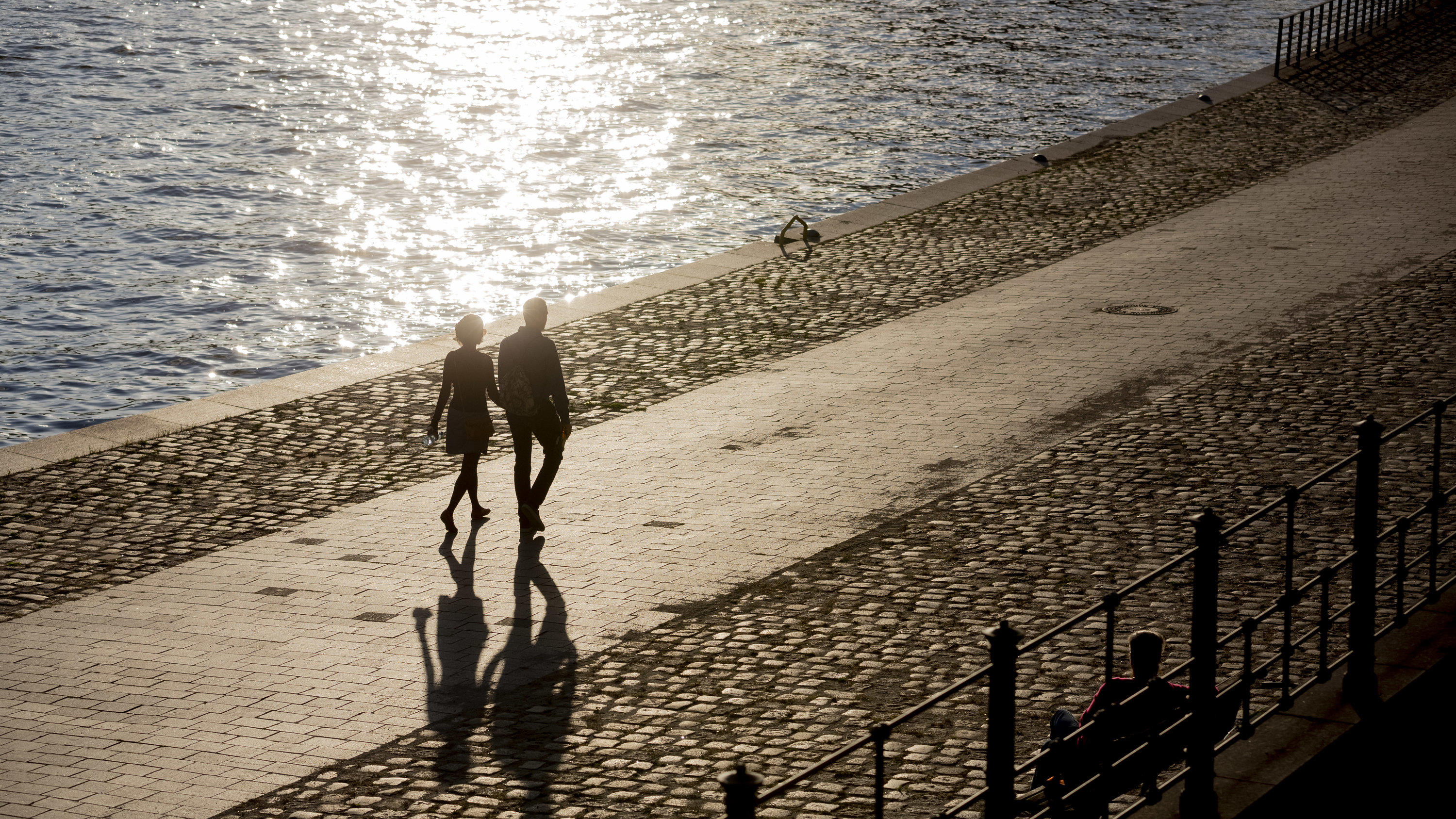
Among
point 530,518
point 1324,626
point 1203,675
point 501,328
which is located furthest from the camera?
point 501,328

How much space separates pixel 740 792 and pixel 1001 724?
1.59 metres

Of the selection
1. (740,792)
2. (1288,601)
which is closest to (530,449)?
(1288,601)

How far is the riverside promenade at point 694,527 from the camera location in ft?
26.8

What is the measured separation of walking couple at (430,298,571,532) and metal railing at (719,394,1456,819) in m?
4.01

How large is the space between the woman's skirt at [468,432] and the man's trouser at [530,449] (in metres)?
0.20

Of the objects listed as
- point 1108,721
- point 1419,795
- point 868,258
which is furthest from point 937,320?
point 1108,721

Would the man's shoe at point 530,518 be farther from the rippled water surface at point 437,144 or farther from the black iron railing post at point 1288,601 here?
the rippled water surface at point 437,144

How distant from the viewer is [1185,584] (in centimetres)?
1002

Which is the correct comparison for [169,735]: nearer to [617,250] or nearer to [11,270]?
[617,250]

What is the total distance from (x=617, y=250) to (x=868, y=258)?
720cm

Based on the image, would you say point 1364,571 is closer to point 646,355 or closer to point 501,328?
point 646,355

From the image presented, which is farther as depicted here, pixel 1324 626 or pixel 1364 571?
pixel 1364 571

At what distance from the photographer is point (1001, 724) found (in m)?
5.31

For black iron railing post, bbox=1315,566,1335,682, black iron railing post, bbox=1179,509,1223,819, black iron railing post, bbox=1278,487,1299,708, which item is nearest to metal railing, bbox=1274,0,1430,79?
black iron railing post, bbox=1315,566,1335,682
